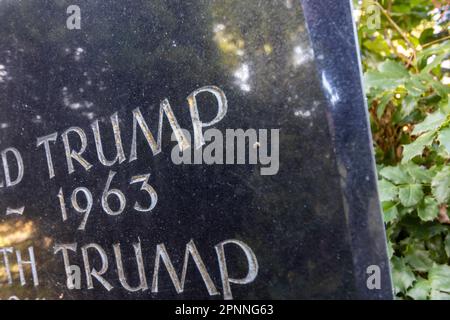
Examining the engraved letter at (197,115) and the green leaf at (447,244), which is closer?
the engraved letter at (197,115)

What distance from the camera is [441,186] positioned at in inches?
44.4

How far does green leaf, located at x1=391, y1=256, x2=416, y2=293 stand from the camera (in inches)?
47.8

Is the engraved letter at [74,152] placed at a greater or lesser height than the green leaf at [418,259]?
greater

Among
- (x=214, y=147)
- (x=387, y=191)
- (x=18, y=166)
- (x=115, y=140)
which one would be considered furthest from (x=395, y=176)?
(x=18, y=166)

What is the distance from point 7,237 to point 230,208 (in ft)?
1.96

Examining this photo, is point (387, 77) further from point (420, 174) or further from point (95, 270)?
point (95, 270)

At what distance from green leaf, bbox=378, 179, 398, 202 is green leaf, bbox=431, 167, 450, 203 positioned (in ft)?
0.31

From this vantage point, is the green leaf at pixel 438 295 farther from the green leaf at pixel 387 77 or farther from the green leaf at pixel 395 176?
the green leaf at pixel 387 77

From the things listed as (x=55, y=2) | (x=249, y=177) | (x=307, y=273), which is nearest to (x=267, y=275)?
(x=307, y=273)

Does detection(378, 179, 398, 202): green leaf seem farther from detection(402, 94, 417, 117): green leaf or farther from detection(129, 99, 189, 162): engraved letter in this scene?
detection(129, 99, 189, 162): engraved letter

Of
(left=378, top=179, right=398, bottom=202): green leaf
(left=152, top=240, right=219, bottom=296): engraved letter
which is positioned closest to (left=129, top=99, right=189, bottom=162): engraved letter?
(left=152, top=240, right=219, bottom=296): engraved letter

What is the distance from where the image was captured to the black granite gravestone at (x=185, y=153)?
0.96m

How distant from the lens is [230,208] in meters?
1.03

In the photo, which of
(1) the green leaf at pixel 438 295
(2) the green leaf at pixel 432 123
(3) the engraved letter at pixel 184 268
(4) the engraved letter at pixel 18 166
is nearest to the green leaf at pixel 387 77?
(2) the green leaf at pixel 432 123
